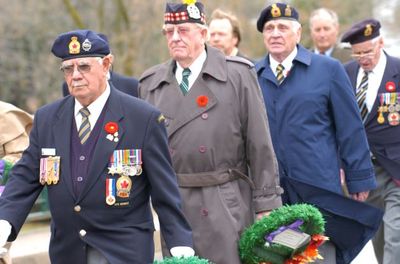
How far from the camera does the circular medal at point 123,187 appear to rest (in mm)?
5164

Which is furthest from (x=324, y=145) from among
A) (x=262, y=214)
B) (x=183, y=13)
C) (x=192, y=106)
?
(x=183, y=13)

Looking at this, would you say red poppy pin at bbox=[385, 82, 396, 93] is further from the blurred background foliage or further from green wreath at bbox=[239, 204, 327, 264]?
the blurred background foliage

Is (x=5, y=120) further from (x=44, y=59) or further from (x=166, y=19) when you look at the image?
(x=44, y=59)

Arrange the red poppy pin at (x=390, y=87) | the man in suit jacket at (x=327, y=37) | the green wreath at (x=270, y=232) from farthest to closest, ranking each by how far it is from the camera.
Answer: the man in suit jacket at (x=327, y=37)
the red poppy pin at (x=390, y=87)
the green wreath at (x=270, y=232)

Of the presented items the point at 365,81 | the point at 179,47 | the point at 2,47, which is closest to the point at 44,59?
the point at 2,47

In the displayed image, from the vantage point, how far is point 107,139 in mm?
5199

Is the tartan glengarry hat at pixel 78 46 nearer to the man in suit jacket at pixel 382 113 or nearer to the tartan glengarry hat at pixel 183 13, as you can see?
the tartan glengarry hat at pixel 183 13

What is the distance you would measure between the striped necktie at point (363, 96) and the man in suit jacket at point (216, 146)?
1991mm

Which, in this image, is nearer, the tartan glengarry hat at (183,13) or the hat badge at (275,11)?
the tartan glengarry hat at (183,13)

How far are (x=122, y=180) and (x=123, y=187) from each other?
1.6 inches

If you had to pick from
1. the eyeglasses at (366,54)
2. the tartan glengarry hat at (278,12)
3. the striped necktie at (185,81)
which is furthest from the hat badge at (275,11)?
the eyeglasses at (366,54)

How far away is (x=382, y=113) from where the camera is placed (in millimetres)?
7918

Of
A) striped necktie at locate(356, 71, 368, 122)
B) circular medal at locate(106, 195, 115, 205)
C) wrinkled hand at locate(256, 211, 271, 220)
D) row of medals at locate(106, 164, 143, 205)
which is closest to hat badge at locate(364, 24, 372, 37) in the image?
striped necktie at locate(356, 71, 368, 122)

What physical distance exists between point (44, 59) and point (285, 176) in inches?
632
